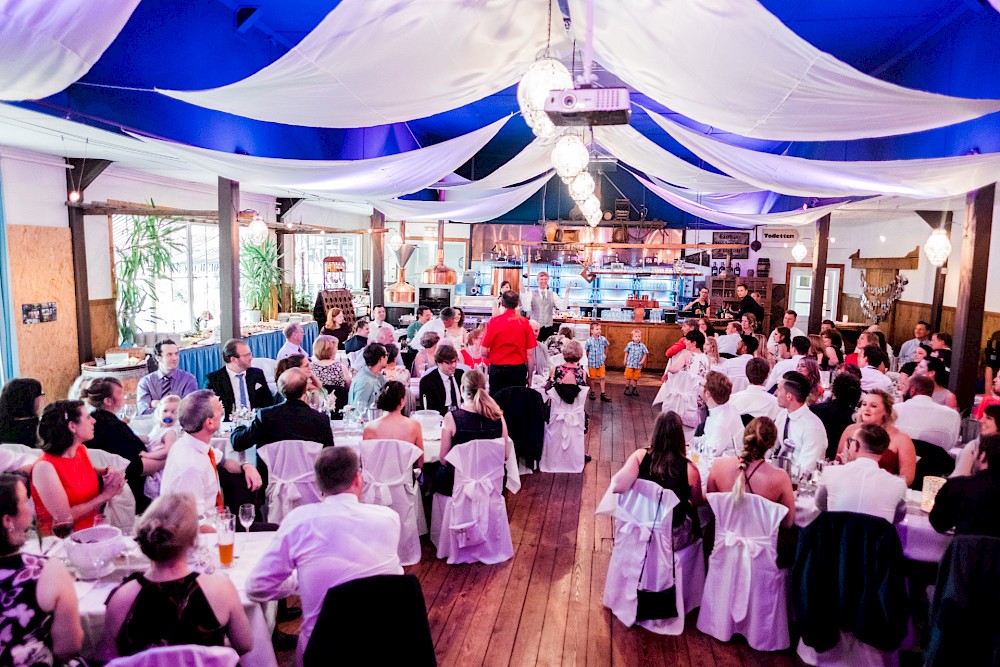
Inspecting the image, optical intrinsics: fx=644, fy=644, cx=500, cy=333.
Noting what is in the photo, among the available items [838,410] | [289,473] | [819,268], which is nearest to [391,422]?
[289,473]

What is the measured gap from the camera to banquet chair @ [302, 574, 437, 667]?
2.07 meters

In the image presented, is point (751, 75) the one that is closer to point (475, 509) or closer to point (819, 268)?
point (475, 509)

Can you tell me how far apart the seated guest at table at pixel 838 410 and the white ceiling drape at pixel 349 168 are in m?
3.32

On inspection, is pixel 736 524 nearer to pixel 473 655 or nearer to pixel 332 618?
pixel 473 655

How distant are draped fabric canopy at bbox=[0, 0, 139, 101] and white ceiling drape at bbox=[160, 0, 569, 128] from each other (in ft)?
2.67

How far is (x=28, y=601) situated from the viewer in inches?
76.6

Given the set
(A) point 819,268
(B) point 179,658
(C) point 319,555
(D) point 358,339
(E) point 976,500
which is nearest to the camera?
Answer: (B) point 179,658

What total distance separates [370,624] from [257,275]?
10.2 metres

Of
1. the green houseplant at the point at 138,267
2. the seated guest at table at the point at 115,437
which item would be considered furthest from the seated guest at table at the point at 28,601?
the green houseplant at the point at 138,267

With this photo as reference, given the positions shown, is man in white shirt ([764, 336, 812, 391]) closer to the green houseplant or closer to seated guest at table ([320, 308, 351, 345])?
seated guest at table ([320, 308, 351, 345])

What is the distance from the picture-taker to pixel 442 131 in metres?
11.5

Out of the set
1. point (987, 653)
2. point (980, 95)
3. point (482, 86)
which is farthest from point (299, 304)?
point (987, 653)

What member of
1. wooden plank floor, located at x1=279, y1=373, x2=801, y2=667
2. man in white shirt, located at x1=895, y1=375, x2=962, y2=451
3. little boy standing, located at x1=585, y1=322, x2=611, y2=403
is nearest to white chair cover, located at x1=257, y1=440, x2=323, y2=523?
wooden plank floor, located at x1=279, y1=373, x2=801, y2=667

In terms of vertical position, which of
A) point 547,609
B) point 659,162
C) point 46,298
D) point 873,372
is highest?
point 659,162
